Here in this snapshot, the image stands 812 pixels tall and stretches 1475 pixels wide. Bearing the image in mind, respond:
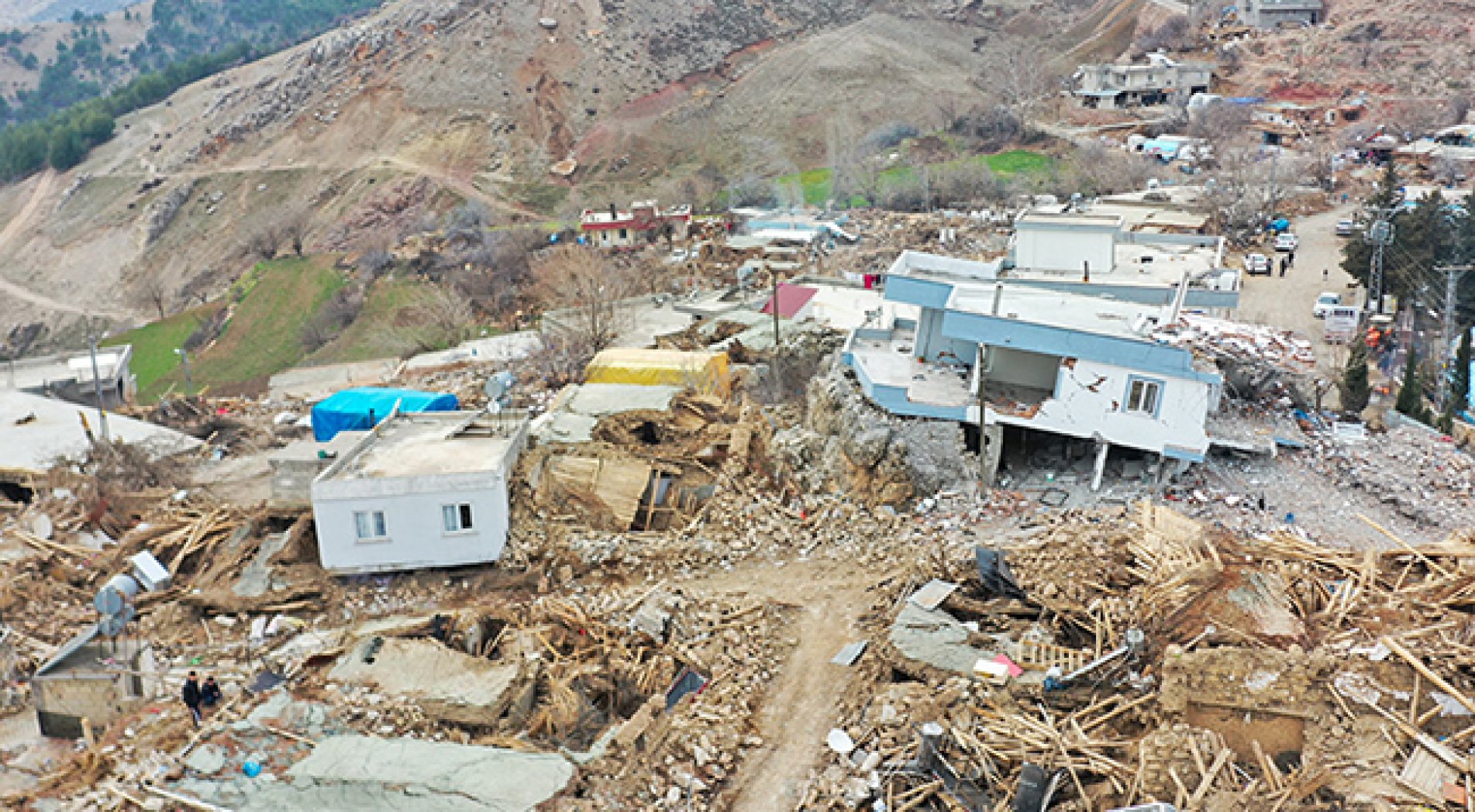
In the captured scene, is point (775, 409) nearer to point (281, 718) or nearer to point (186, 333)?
point (281, 718)

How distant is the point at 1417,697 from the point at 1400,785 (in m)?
0.96

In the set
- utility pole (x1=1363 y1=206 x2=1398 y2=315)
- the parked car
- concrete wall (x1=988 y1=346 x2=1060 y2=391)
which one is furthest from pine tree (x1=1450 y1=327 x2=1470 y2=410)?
concrete wall (x1=988 y1=346 x2=1060 y2=391)

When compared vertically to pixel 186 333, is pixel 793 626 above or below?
above

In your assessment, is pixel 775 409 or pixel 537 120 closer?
pixel 775 409

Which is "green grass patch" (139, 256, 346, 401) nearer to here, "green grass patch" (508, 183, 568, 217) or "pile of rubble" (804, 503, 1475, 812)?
"green grass patch" (508, 183, 568, 217)

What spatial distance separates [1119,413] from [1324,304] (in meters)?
15.5

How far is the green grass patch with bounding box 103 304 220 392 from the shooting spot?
40.7 m

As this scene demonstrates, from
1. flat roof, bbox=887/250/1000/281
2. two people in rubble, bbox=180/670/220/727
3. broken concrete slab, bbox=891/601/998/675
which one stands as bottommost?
two people in rubble, bbox=180/670/220/727

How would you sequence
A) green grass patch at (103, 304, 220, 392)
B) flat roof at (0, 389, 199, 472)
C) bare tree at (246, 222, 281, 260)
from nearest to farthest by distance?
flat roof at (0, 389, 199, 472), green grass patch at (103, 304, 220, 392), bare tree at (246, 222, 281, 260)

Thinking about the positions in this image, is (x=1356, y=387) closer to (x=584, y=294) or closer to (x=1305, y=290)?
(x=1305, y=290)

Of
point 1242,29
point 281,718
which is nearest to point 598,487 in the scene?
point 281,718

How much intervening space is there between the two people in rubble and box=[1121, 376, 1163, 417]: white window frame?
12.1 m

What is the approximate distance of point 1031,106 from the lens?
60.2 m

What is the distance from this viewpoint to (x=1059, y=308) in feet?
58.9
